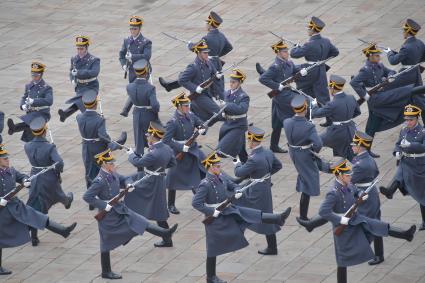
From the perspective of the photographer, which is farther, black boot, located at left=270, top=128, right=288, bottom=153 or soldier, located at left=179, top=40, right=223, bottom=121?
black boot, located at left=270, top=128, right=288, bottom=153

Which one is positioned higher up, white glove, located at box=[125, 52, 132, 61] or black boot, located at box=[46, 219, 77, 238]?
white glove, located at box=[125, 52, 132, 61]

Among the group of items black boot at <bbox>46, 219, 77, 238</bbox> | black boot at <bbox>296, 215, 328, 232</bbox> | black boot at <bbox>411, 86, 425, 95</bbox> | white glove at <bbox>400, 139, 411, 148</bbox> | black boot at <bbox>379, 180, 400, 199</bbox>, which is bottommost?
black boot at <bbox>411, 86, 425, 95</bbox>

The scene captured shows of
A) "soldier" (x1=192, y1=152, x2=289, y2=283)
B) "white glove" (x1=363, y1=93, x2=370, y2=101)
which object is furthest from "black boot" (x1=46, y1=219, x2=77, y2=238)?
"white glove" (x1=363, y1=93, x2=370, y2=101)

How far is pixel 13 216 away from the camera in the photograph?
21.0m

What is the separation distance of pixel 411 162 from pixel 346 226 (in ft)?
8.53

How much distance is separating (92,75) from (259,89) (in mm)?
4624

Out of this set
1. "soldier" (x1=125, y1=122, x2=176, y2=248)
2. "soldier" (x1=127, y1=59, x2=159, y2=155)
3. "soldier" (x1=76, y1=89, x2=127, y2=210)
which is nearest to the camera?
"soldier" (x1=125, y1=122, x2=176, y2=248)

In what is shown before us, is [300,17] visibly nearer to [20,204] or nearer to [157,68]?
[157,68]

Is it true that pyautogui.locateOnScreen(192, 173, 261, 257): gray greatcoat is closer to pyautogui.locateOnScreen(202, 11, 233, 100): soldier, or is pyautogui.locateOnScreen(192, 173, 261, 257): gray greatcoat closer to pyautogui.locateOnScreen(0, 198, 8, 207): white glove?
pyautogui.locateOnScreen(0, 198, 8, 207): white glove

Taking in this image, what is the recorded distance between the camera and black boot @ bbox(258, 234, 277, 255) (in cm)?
2159

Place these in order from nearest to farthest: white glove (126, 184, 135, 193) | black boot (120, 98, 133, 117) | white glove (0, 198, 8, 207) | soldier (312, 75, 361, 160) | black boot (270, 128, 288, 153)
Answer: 1. white glove (0, 198, 8, 207)
2. white glove (126, 184, 135, 193)
3. soldier (312, 75, 361, 160)
4. black boot (270, 128, 288, 153)
5. black boot (120, 98, 133, 117)

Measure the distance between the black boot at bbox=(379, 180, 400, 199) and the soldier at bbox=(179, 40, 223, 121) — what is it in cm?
449

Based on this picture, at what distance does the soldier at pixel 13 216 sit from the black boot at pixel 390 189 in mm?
5224

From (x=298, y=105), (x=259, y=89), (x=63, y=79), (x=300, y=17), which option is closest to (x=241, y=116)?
→ (x=298, y=105)
